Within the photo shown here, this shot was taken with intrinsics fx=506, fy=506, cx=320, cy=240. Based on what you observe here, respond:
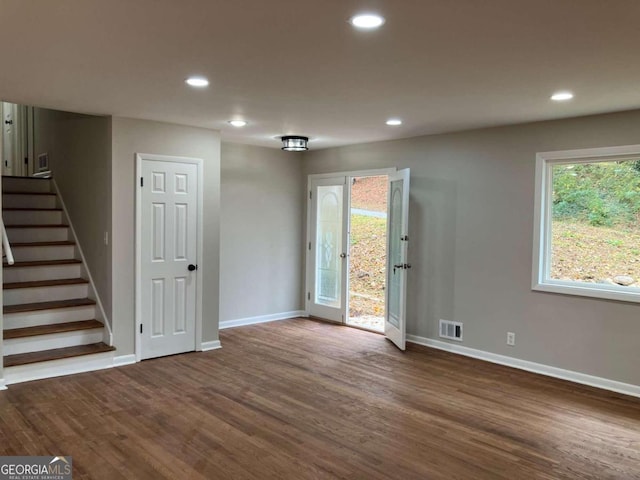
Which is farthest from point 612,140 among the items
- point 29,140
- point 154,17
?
point 29,140

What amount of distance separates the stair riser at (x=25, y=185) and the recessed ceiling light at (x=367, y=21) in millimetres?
5359

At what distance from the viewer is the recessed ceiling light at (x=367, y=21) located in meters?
2.29

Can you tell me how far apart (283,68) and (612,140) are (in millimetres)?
2977

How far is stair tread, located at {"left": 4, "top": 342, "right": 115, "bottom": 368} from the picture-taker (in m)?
4.37

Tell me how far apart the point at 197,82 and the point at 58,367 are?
2.88 metres

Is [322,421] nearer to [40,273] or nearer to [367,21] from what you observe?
[367,21]

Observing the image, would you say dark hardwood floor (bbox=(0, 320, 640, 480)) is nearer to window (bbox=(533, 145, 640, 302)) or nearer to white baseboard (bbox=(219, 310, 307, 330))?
window (bbox=(533, 145, 640, 302))

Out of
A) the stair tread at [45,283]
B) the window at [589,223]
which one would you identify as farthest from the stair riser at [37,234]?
the window at [589,223]

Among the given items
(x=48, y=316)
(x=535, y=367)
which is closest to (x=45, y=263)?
(x=48, y=316)

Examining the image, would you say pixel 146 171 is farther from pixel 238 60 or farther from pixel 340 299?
pixel 340 299

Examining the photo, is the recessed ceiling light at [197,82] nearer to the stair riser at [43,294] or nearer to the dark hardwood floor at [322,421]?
the dark hardwood floor at [322,421]

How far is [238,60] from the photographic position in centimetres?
297

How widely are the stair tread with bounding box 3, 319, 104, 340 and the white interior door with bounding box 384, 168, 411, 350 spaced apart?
3.09 meters

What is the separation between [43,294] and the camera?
202 inches
